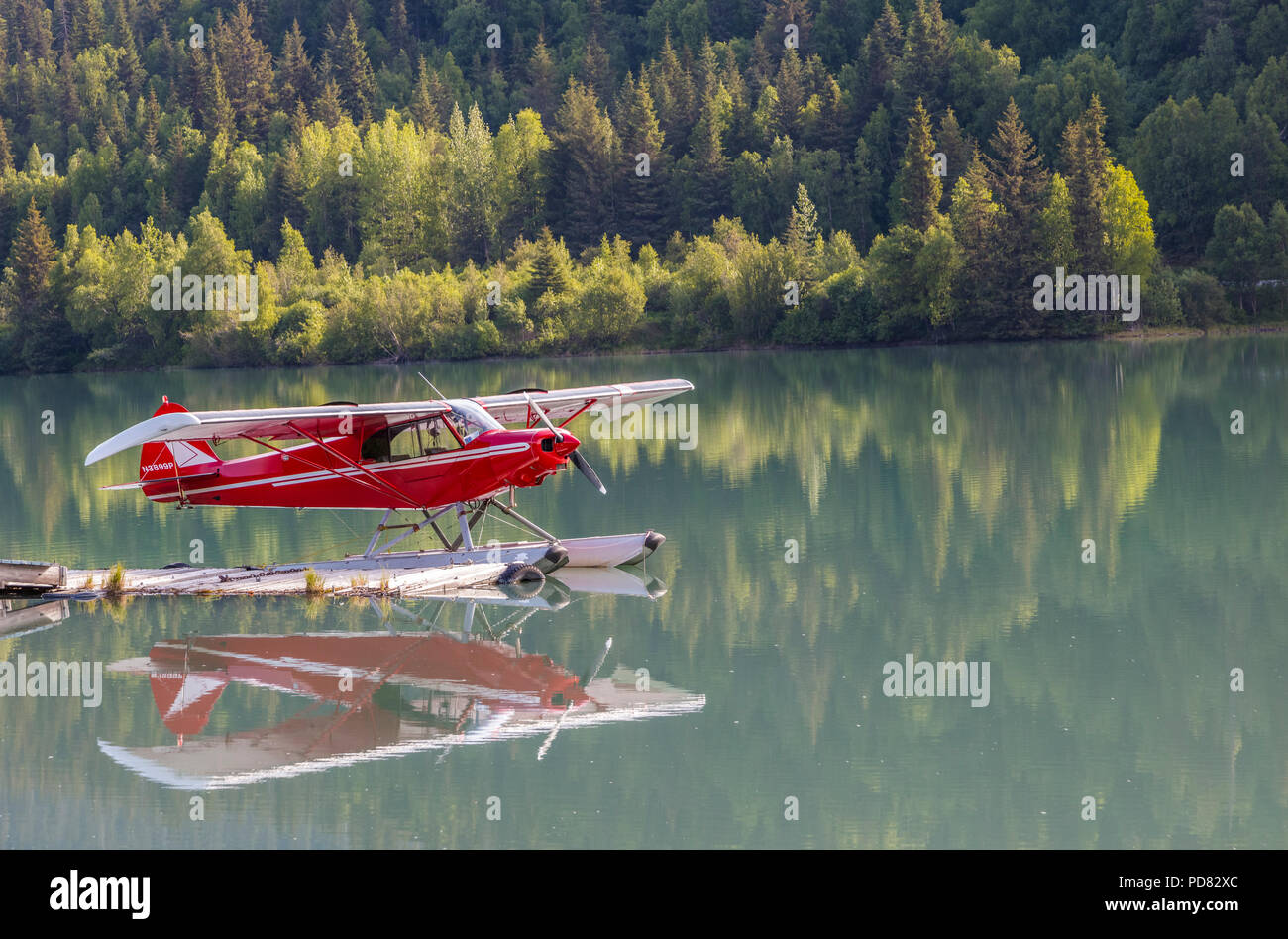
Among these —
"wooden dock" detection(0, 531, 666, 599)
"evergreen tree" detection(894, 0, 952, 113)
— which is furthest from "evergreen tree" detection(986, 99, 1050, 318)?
"wooden dock" detection(0, 531, 666, 599)

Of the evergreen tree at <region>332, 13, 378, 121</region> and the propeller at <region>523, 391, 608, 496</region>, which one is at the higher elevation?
the evergreen tree at <region>332, 13, 378, 121</region>

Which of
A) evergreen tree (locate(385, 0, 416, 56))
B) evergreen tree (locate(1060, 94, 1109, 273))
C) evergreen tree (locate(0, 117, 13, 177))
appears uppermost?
evergreen tree (locate(385, 0, 416, 56))

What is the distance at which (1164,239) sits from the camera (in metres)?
69.1

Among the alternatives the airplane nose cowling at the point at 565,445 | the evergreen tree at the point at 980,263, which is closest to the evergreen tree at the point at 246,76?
the evergreen tree at the point at 980,263

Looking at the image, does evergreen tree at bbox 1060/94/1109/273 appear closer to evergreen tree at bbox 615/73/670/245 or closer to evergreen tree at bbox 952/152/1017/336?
evergreen tree at bbox 952/152/1017/336

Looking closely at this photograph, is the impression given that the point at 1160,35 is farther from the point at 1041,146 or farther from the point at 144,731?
the point at 144,731

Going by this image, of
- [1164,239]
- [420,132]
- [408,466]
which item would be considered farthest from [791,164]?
[408,466]

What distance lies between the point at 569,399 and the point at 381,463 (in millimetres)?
2236

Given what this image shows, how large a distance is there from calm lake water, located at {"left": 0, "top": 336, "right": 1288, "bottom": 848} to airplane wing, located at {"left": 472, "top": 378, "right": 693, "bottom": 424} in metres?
1.76

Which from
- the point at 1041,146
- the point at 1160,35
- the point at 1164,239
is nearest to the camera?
the point at 1164,239

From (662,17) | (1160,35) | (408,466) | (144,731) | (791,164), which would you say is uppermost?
(662,17)

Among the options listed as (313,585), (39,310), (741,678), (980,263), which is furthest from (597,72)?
(741,678)

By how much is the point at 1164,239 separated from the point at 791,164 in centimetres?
2243

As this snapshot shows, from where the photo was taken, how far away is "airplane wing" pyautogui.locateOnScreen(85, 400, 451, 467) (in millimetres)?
13508
